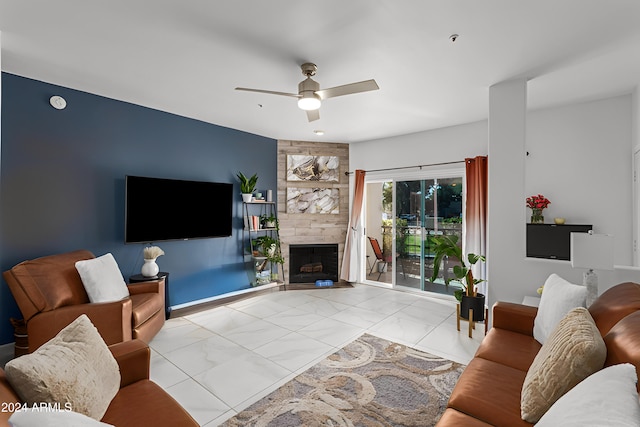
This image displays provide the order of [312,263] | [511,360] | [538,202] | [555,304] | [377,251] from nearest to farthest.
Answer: [511,360]
[555,304]
[538,202]
[312,263]
[377,251]

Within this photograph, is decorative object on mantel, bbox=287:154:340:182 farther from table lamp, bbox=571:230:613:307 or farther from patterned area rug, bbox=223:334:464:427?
table lamp, bbox=571:230:613:307

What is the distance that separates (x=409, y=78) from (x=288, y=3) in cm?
156

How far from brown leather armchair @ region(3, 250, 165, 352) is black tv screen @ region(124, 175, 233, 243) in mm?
788

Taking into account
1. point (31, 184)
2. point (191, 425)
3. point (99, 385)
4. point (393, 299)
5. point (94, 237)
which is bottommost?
point (393, 299)

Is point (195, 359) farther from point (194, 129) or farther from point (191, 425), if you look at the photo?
point (194, 129)

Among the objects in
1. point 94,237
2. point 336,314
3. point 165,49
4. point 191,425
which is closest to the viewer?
point 191,425

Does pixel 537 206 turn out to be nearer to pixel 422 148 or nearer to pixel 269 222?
pixel 422 148

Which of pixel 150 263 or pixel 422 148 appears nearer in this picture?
pixel 150 263

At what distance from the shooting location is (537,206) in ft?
12.7

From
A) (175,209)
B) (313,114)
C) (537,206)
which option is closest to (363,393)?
(313,114)

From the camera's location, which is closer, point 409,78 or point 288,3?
point 288,3

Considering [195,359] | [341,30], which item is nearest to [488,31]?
[341,30]

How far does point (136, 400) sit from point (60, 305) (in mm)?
1722

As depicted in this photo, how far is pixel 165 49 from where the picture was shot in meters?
2.49
